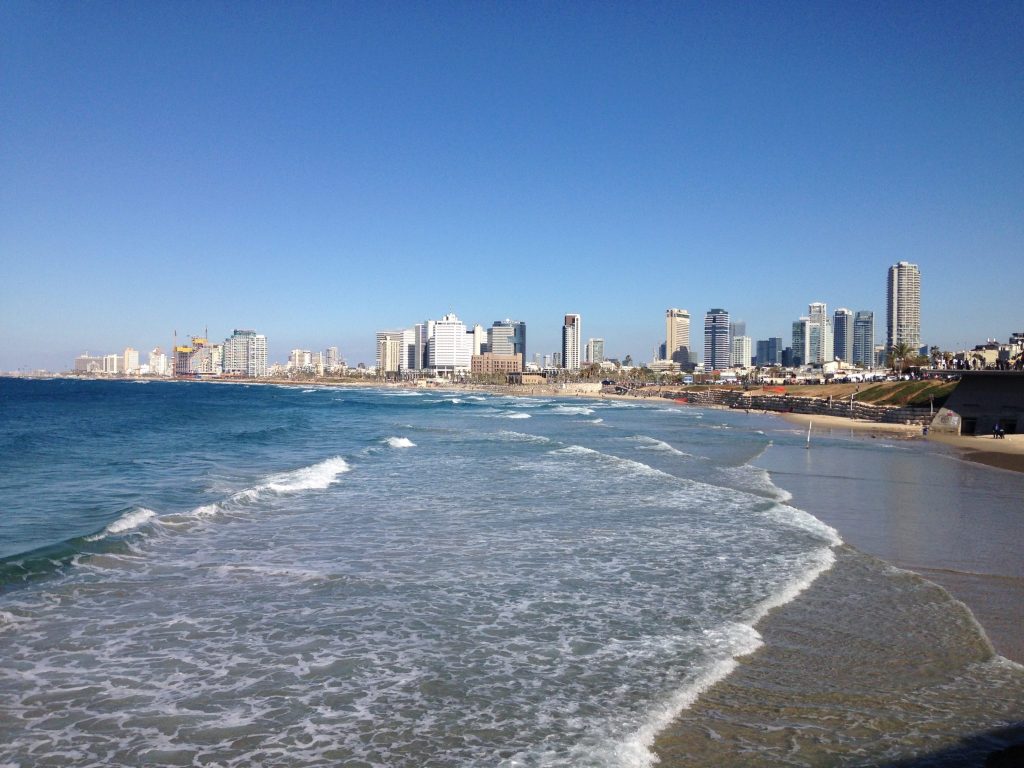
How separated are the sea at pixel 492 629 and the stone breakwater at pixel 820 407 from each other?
34.4 m

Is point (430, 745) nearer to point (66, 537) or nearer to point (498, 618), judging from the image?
point (498, 618)

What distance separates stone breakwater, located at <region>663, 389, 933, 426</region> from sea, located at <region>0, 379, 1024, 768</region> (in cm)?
3438

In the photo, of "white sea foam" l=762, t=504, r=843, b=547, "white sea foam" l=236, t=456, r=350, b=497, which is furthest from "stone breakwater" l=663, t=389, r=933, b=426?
"white sea foam" l=236, t=456, r=350, b=497

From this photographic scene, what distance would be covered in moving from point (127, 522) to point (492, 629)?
9886 mm

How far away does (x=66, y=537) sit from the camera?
545 inches

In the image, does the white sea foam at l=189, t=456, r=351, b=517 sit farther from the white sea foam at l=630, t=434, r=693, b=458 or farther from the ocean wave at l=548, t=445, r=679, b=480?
the white sea foam at l=630, t=434, r=693, b=458

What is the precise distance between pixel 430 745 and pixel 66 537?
35.9 ft

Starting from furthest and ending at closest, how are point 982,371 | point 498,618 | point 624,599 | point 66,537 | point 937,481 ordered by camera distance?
point 982,371
point 937,481
point 66,537
point 624,599
point 498,618

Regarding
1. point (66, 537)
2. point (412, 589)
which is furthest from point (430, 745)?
point (66, 537)

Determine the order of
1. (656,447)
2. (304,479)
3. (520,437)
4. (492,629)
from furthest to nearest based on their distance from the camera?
1. (520,437)
2. (656,447)
3. (304,479)
4. (492,629)

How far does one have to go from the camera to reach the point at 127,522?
15195 millimetres

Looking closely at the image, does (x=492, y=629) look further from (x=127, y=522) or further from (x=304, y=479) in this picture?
(x=304, y=479)

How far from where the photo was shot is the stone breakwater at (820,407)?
52781 mm

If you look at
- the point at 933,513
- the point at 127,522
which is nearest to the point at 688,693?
the point at 127,522
